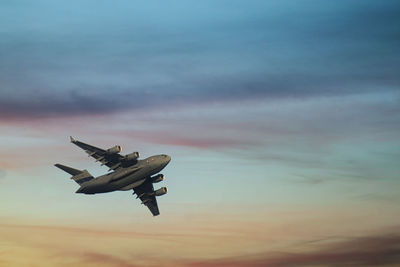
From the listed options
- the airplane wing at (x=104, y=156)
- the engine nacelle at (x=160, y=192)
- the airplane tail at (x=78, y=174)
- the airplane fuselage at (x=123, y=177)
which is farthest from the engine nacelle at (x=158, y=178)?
the airplane tail at (x=78, y=174)

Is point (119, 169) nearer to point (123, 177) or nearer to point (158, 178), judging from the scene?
point (123, 177)

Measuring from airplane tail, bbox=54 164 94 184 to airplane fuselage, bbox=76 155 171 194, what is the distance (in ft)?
29.2

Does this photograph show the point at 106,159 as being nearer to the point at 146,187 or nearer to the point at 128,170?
the point at 128,170

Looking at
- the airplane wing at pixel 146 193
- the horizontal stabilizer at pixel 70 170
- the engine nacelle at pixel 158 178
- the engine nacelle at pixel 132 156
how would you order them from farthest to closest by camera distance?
the airplane wing at pixel 146 193 < the horizontal stabilizer at pixel 70 170 < the engine nacelle at pixel 158 178 < the engine nacelle at pixel 132 156

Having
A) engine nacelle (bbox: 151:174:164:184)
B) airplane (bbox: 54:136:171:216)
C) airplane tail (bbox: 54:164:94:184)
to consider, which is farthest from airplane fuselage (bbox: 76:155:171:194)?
airplane tail (bbox: 54:164:94:184)

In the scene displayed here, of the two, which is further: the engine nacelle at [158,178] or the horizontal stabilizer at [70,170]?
the horizontal stabilizer at [70,170]

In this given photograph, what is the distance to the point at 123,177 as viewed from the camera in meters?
144

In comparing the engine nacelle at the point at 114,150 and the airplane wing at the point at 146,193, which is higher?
the engine nacelle at the point at 114,150

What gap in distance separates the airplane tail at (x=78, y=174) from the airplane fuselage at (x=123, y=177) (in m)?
8.91

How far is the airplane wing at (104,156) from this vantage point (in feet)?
476

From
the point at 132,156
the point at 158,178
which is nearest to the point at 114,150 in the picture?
the point at 132,156

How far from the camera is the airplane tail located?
15400cm

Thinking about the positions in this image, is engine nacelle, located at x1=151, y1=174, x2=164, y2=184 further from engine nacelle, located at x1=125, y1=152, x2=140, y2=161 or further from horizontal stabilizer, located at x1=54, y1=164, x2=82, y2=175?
horizontal stabilizer, located at x1=54, y1=164, x2=82, y2=175

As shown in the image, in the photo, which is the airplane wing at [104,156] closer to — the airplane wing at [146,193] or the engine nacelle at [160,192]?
the airplane wing at [146,193]
